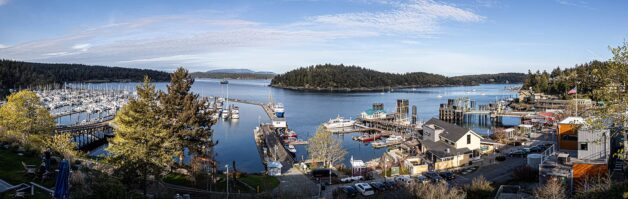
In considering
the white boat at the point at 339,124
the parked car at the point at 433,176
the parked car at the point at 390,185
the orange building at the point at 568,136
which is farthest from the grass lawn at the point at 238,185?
the white boat at the point at 339,124

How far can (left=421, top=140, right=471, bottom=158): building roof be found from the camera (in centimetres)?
2744

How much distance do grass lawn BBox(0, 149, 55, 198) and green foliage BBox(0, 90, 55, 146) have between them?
383 inches

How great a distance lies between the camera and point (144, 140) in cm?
1723

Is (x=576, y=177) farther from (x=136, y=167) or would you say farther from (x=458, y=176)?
(x=136, y=167)

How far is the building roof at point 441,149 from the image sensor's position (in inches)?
1080

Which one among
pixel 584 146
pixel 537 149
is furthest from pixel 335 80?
pixel 584 146

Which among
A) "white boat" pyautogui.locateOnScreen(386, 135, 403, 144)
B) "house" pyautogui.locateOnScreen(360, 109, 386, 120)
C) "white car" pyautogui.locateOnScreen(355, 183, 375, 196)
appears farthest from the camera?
"house" pyautogui.locateOnScreen(360, 109, 386, 120)

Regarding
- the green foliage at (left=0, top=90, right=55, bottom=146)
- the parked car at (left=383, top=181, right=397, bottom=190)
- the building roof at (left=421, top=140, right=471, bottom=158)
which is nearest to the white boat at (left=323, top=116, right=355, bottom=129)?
the building roof at (left=421, top=140, right=471, bottom=158)

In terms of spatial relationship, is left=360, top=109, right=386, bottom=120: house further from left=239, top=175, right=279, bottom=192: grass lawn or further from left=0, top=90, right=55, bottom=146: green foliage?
left=0, top=90, right=55, bottom=146: green foliage

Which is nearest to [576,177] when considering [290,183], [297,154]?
[290,183]

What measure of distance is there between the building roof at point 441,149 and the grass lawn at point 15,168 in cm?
2118

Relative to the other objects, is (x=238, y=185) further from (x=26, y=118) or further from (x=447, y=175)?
(x=26, y=118)

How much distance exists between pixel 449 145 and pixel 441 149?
981 millimetres

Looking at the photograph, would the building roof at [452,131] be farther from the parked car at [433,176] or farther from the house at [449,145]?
the parked car at [433,176]
